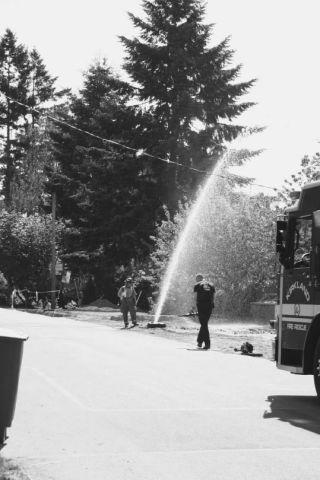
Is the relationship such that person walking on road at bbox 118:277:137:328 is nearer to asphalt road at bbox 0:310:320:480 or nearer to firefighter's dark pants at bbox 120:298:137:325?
firefighter's dark pants at bbox 120:298:137:325

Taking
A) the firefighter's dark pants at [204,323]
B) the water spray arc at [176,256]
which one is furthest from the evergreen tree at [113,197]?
the firefighter's dark pants at [204,323]

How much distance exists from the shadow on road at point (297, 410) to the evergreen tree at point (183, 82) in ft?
118

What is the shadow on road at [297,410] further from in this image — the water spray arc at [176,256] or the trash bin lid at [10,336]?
the water spray arc at [176,256]

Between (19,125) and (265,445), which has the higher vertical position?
(19,125)

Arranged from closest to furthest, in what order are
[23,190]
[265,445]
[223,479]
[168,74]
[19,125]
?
[223,479] < [265,445] < [168,74] < [23,190] < [19,125]

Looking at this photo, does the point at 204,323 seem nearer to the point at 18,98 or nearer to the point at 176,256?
the point at 176,256

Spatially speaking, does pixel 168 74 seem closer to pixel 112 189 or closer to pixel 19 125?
pixel 112 189

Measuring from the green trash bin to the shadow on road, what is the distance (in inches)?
116

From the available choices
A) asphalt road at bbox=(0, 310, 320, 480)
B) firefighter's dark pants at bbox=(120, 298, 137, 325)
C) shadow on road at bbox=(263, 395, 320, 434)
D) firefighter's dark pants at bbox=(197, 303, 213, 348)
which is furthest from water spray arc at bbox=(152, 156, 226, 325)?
shadow on road at bbox=(263, 395, 320, 434)

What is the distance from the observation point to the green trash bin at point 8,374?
741cm

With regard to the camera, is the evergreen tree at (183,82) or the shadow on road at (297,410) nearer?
the shadow on road at (297,410)

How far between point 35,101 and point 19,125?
9.57 feet

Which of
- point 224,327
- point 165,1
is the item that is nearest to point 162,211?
point 165,1

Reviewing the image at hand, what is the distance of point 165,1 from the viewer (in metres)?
47.7
